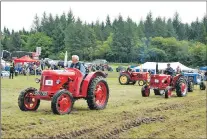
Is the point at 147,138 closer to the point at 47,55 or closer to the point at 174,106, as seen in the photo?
the point at 174,106

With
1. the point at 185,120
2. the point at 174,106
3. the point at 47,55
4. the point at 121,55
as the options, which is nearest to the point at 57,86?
the point at 185,120

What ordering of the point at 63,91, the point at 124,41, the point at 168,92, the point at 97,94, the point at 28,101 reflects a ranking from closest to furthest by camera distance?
1. the point at 63,91
2. the point at 28,101
3. the point at 97,94
4. the point at 168,92
5. the point at 124,41

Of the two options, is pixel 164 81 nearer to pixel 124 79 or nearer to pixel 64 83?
pixel 64 83

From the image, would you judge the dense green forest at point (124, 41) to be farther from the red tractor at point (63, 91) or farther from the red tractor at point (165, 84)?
the red tractor at point (63, 91)

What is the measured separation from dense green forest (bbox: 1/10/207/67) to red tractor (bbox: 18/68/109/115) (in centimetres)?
5380

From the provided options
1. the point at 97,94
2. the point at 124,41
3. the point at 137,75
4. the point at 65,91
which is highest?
the point at 124,41

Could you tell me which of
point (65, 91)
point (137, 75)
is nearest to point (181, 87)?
point (65, 91)

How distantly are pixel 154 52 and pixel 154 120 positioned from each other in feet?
204

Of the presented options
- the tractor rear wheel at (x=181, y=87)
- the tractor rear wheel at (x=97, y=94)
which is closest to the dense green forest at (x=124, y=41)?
the tractor rear wheel at (x=181, y=87)

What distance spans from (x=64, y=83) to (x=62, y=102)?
32.7 inches

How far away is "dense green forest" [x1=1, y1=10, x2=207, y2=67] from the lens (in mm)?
70750

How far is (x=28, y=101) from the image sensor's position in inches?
358

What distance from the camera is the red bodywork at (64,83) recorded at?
8.93 m

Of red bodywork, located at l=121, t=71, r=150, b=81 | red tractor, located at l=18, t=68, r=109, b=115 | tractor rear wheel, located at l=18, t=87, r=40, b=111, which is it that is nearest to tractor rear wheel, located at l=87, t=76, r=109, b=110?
red tractor, located at l=18, t=68, r=109, b=115
